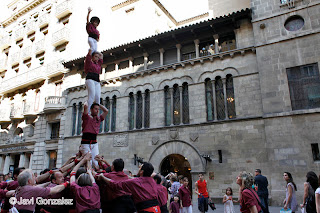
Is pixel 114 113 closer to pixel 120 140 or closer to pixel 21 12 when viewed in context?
pixel 120 140

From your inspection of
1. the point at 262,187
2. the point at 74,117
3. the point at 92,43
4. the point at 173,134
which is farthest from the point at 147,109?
the point at 262,187

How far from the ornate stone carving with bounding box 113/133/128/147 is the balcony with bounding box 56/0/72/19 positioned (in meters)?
17.1

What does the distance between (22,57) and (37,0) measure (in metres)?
8.13

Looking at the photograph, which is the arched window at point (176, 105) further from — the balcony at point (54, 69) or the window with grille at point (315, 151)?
the balcony at point (54, 69)

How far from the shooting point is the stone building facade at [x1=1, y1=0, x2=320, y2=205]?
45.9ft

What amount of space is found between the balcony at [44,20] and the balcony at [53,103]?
1188 centimetres

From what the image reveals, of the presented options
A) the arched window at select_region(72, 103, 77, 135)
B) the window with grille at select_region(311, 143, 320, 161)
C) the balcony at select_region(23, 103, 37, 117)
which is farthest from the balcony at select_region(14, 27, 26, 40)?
the window with grille at select_region(311, 143, 320, 161)

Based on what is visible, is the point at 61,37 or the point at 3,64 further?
the point at 3,64

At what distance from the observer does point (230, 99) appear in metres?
16.4

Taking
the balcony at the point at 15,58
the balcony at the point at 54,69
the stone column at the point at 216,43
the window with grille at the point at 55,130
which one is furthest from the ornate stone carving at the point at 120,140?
the balcony at the point at 15,58

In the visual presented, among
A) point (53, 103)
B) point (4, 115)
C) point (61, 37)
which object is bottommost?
point (4, 115)

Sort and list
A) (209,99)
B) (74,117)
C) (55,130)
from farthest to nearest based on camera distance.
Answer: (55,130), (74,117), (209,99)

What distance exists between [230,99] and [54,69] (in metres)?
19.4

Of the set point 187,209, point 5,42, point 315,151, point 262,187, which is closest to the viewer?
point 187,209
